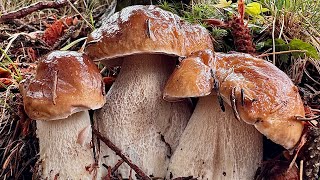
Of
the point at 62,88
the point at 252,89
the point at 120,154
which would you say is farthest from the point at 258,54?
the point at 62,88

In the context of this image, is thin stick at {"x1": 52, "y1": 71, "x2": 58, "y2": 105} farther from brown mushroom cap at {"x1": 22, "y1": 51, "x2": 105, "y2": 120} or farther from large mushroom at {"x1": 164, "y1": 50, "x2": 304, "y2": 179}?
large mushroom at {"x1": 164, "y1": 50, "x2": 304, "y2": 179}

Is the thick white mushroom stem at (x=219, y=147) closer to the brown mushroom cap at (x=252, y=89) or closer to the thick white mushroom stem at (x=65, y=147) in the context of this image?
the brown mushroom cap at (x=252, y=89)

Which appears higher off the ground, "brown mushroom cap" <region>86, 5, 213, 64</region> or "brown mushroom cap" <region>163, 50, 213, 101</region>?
"brown mushroom cap" <region>86, 5, 213, 64</region>

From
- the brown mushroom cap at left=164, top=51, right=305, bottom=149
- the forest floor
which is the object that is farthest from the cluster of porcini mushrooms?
the forest floor

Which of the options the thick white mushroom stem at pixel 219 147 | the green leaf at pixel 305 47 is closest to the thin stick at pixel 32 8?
the thick white mushroom stem at pixel 219 147

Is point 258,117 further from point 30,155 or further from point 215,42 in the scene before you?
point 30,155

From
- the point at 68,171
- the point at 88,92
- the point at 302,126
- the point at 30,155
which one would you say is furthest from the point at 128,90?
the point at 302,126
